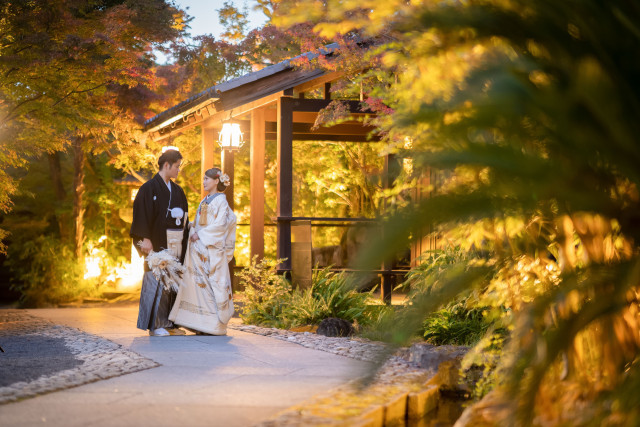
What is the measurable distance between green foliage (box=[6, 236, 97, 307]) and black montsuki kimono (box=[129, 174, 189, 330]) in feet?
29.9

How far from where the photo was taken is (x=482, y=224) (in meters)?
4.39

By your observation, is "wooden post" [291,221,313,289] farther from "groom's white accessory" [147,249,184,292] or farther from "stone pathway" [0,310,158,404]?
"stone pathway" [0,310,158,404]

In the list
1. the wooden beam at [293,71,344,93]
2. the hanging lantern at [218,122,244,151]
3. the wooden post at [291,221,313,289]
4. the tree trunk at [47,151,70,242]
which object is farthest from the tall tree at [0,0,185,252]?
the tree trunk at [47,151,70,242]

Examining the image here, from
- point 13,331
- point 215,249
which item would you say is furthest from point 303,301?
point 13,331

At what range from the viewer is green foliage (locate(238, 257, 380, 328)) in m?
8.81

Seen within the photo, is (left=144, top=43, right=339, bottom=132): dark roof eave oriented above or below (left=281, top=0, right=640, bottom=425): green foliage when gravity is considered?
above

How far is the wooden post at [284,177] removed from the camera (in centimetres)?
1047

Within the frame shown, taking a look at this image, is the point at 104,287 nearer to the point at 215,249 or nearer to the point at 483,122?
the point at 215,249

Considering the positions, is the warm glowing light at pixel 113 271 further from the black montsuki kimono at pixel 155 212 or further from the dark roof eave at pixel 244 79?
the black montsuki kimono at pixel 155 212

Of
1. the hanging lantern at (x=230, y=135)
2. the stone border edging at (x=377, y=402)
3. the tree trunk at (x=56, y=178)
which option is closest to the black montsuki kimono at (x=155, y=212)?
the stone border edging at (x=377, y=402)

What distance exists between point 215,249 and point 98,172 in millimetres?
11003

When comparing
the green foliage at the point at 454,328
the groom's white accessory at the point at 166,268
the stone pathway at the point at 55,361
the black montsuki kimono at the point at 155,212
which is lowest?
the stone pathway at the point at 55,361

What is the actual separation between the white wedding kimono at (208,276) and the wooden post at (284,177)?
2035 mm

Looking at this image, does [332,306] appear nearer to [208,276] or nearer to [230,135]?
[208,276]
